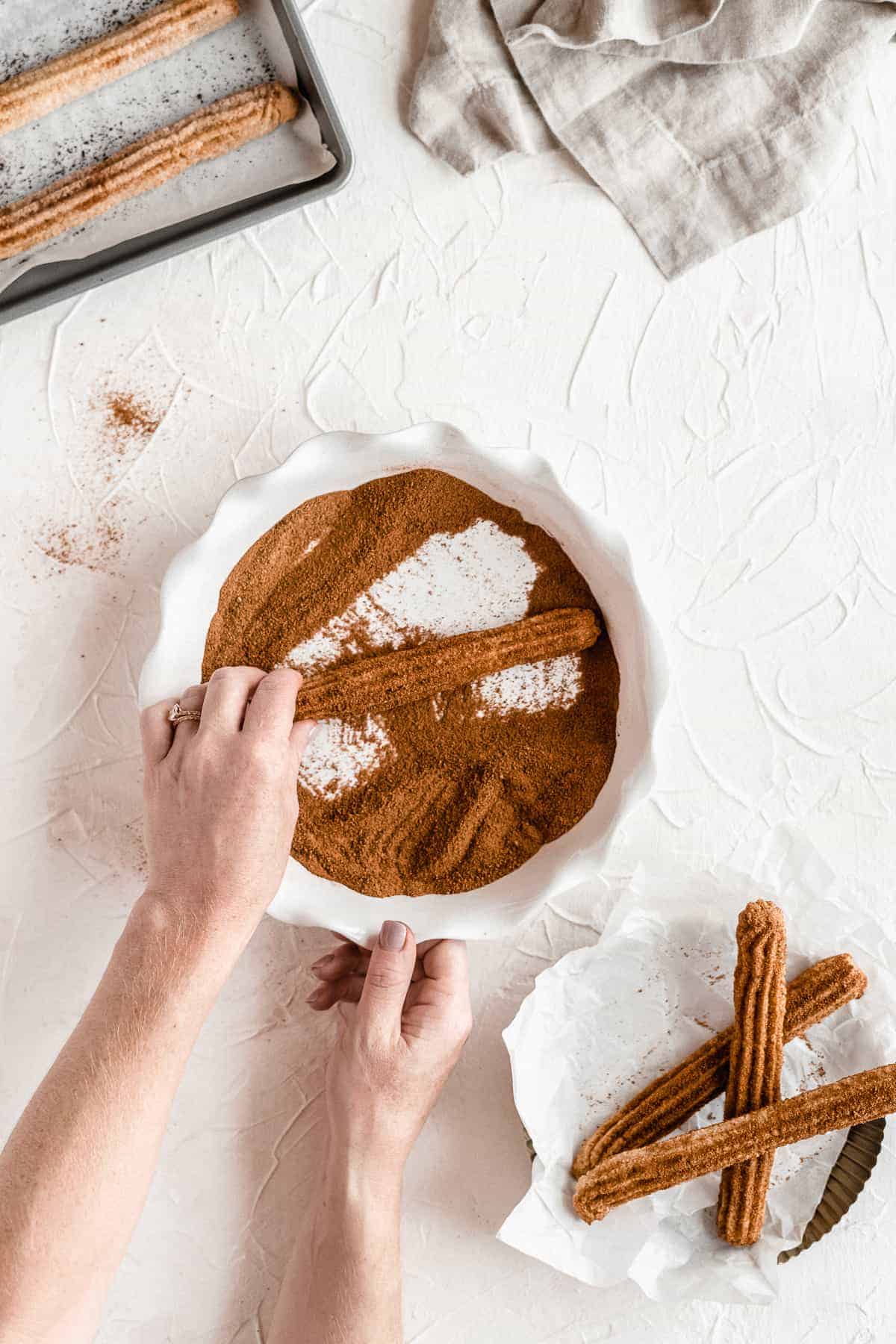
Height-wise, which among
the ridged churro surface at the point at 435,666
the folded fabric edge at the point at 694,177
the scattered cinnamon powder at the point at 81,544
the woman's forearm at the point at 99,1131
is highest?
the folded fabric edge at the point at 694,177

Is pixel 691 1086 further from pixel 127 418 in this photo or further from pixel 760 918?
pixel 127 418

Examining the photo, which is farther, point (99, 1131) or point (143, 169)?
point (143, 169)

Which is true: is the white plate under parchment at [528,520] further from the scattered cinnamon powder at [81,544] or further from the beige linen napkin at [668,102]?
the beige linen napkin at [668,102]

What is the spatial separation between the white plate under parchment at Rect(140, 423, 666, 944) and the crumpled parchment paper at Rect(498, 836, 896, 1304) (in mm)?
92

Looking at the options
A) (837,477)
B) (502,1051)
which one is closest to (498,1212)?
(502,1051)

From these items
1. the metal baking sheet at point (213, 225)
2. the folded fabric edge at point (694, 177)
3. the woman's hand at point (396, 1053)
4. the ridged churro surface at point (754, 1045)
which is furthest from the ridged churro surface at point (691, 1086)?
the metal baking sheet at point (213, 225)

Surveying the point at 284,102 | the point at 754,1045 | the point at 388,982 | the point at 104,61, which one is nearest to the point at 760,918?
the point at 754,1045

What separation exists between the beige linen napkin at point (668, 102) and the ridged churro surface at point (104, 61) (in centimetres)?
19

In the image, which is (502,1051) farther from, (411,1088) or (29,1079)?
(29,1079)

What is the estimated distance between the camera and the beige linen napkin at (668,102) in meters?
0.82

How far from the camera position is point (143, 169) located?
801mm

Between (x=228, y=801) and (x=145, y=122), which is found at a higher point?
(x=145, y=122)

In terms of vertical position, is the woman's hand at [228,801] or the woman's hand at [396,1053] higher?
the woman's hand at [228,801]

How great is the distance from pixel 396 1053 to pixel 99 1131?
24 cm
